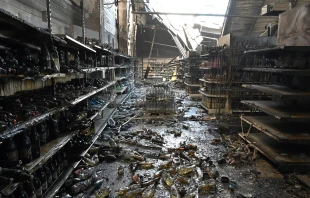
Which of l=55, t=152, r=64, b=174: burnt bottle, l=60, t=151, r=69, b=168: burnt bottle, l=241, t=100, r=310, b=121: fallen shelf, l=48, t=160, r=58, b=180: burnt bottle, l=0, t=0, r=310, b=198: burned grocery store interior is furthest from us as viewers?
l=241, t=100, r=310, b=121: fallen shelf

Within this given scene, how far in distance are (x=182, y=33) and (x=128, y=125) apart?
14023mm

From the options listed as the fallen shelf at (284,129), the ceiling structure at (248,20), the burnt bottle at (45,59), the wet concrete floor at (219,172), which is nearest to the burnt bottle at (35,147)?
the burnt bottle at (45,59)

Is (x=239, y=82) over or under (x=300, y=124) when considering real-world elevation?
over

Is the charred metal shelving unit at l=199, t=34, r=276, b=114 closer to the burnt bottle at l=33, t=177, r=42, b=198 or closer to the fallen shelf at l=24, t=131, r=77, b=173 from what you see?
the fallen shelf at l=24, t=131, r=77, b=173

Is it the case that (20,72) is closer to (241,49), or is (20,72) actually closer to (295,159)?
(295,159)

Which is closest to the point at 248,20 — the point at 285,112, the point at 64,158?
the point at 285,112

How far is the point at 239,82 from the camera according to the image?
691 centimetres

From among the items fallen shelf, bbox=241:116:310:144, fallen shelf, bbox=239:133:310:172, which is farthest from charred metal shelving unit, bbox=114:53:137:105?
fallen shelf, bbox=239:133:310:172

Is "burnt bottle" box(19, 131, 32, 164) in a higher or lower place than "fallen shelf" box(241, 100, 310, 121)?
lower

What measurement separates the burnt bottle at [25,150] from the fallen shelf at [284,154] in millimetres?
3435

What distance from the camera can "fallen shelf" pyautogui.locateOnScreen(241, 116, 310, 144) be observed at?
11.0 ft

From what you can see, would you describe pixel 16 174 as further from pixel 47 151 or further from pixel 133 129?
pixel 133 129

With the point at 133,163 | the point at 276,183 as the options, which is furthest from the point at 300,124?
the point at 133,163

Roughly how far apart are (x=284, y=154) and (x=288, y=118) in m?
0.69
